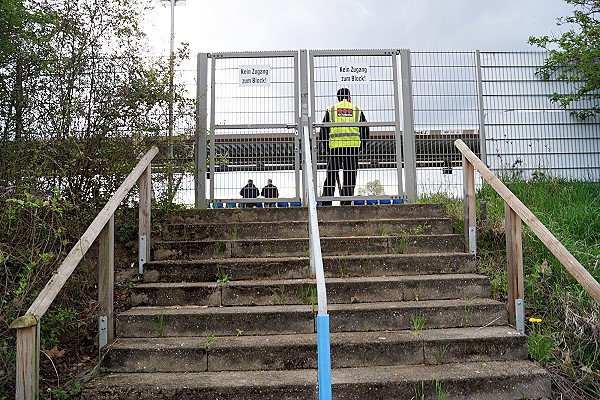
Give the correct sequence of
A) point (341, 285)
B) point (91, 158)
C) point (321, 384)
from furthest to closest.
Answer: point (91, 158) < point (341, 285) < point (321, 384)

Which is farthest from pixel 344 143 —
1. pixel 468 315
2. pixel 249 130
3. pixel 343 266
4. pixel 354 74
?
pixel 468 315

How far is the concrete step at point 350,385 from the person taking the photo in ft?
10.4

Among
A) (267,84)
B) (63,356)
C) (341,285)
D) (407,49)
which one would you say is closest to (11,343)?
(63,356)

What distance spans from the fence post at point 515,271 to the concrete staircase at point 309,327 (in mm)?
122

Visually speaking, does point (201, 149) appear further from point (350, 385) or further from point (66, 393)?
point (350, 385)

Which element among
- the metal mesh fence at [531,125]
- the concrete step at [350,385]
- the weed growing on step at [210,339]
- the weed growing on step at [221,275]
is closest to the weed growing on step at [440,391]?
the concrete step at [350,385]

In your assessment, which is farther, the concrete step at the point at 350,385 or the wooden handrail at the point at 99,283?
the concrete step at the point at 350,385

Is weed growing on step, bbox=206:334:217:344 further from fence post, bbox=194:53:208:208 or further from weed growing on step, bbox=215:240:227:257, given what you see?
fence post, bbox=194:53:208:208

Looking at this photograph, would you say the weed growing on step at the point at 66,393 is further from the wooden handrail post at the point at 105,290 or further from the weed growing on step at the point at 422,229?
the weed growing on step at the point at 422,229

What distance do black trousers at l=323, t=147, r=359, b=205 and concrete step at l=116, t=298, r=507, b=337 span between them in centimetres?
265

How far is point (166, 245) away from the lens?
4.80 m

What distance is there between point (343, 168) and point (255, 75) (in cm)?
166

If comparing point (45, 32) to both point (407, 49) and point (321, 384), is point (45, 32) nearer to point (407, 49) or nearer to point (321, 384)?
point (321, 384)

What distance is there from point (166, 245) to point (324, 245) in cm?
153
